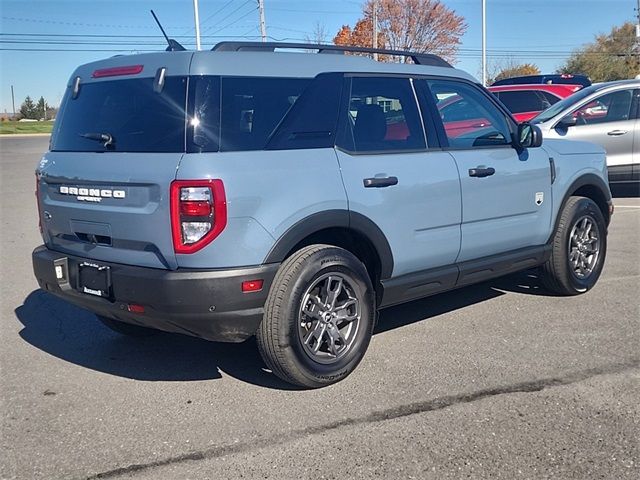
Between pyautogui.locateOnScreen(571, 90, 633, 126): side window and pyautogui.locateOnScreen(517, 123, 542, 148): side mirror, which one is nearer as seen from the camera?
pyautogui.locateOnScreen(517, 123, 542, 148): side mirror

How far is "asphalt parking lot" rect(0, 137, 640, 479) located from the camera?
317cm

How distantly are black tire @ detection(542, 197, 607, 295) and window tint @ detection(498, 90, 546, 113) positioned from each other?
7904 millimetres

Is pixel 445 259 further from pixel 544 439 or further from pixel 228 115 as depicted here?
pixel 228 115

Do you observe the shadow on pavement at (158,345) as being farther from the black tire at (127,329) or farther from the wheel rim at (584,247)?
the wheel rim at (584,247)

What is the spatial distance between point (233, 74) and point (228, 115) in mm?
259

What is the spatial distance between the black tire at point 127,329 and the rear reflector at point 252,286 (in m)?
1.68

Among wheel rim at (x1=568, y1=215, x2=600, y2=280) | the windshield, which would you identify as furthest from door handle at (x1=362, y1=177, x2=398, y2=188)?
the windshield

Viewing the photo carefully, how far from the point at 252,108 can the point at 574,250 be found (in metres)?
3.45

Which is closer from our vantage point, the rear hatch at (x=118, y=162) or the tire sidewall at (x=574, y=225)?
the rear hatch at (x=118, y=162)

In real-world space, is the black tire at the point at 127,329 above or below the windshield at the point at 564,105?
below

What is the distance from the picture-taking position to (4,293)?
21.0 ft

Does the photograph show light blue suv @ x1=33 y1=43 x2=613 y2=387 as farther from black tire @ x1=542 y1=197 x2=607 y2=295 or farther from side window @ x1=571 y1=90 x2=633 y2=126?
side window @ x1=571 y1=90 x2=633 y2=126

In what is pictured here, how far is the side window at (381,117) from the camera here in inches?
166

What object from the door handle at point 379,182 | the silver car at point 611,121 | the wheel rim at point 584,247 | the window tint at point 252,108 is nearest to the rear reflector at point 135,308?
the window tint at point 252,108
